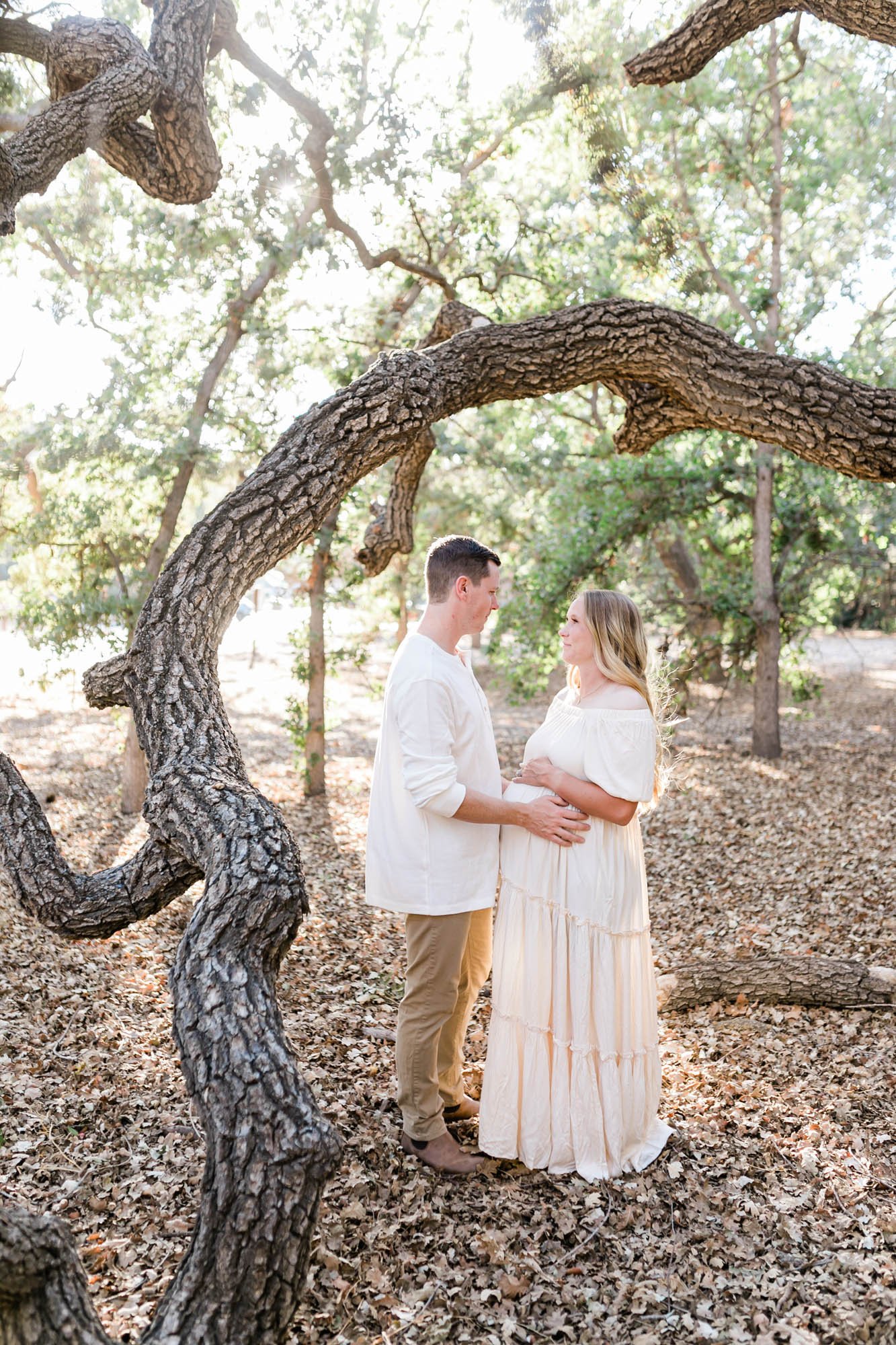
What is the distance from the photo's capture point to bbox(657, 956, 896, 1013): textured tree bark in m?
4.82

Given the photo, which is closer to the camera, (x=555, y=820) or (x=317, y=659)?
(x=555, y=820)

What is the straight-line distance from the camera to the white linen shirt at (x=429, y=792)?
3.39m

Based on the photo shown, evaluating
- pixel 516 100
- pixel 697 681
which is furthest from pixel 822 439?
pixel 697 681

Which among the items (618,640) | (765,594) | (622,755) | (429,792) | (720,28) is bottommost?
(429,792)

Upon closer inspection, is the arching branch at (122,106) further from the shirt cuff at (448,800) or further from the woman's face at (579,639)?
the shirt cuff at (448,800)

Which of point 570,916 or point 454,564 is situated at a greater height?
point 454,564

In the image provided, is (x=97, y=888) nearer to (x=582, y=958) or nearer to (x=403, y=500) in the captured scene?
(x=582, y=958)

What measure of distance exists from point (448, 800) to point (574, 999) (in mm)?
887

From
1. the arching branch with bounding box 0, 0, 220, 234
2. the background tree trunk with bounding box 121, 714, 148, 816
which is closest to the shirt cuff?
the arching branch with bounding box 0, 0, 220, 234

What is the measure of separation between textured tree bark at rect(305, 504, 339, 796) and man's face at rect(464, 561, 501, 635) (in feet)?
18.8

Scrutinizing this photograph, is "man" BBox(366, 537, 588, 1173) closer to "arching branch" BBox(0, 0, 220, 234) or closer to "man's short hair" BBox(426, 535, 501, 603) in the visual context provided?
"man's short hair" BBox(426, 535, 501, 603)

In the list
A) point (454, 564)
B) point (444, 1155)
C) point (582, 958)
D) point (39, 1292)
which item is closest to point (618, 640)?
point (454, 564)

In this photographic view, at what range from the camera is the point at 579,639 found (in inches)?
140

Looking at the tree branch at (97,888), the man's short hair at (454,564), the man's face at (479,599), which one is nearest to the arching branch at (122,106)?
the man's short hair at (454,564)
